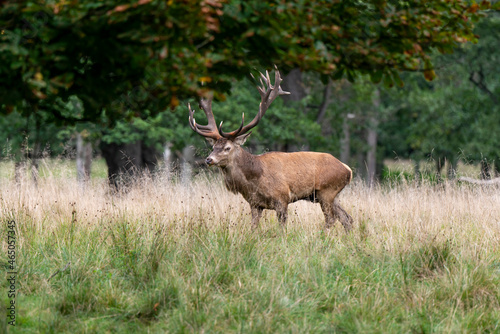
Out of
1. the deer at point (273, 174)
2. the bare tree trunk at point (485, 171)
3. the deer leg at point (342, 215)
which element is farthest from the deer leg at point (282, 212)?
the bare tree trunk at point (485, 171)

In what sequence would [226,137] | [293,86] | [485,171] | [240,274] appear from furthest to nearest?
[293,86], [485,171], [226,137], [240,274]

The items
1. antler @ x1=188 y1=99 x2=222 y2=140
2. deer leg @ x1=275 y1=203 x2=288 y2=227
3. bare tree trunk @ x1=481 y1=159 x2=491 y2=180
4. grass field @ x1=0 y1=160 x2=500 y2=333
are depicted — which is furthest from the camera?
bare tree trunk @ x1=481 y1=159 x2=491 y2=180

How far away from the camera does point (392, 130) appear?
1323 inches

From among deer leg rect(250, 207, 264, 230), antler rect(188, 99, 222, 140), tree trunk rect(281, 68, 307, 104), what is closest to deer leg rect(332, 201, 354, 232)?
deer leg rect(250, 207, 264, 230)

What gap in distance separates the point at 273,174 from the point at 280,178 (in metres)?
0.12

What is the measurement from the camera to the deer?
28.0 feet

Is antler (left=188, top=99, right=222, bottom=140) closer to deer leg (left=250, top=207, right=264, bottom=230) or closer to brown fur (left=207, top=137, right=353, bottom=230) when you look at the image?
brown fur (left=207, top=137, right=353, bottom=230)

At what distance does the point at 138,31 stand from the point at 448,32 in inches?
83.0

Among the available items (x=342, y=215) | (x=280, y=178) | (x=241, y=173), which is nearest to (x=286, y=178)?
(x=280, y=178)

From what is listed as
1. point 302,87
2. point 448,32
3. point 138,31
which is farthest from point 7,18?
point 302,87

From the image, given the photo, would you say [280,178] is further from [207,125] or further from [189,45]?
[189,45]

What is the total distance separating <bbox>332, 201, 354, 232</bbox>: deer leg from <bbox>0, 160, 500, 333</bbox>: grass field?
0.36 m

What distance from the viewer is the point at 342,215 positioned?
8781 millimetres

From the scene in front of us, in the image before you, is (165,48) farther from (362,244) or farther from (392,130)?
(392,130)
